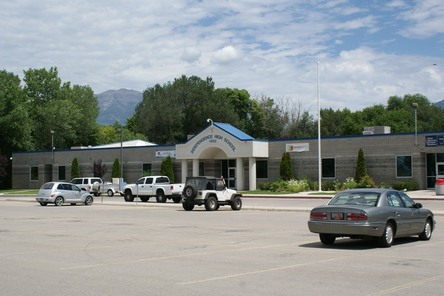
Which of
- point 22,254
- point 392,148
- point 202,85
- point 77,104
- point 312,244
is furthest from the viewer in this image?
point 77,104

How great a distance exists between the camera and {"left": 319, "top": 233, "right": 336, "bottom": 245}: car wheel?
1590 cm

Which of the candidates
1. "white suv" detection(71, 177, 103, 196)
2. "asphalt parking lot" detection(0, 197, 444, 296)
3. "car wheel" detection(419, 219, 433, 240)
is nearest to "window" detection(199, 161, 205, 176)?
"white suv" detection(71, 177, 103, 196)

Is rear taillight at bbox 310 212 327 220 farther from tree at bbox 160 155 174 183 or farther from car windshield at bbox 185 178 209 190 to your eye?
tree at bbox 160 155 174 183

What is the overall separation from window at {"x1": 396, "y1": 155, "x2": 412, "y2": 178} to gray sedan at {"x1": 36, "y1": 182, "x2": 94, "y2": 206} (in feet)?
83.6

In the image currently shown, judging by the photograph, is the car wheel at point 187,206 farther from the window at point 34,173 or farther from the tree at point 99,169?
the window at point 34,173

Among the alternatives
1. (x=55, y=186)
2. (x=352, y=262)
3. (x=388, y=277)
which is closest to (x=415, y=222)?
(x=352, y=262)

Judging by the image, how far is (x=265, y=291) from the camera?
31.4 feet

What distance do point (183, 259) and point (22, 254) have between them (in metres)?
3.94

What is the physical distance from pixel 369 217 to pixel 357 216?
0.93 ft

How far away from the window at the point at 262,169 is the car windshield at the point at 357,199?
43255mm

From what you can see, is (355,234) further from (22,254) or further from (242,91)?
(242,91)

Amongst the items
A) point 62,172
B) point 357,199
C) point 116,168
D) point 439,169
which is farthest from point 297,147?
point 357,199

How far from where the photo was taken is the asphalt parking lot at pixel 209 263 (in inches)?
391

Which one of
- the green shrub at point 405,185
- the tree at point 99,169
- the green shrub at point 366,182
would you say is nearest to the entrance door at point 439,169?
the green shrub at point 405,185
